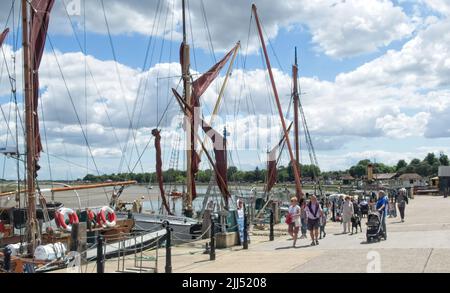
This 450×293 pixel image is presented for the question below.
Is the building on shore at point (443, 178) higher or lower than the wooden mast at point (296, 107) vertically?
lower

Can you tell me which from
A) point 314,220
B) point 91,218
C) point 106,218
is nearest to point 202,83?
point 106,218

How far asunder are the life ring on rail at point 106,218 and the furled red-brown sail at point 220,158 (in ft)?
14.7

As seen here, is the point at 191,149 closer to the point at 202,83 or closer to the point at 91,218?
the point at 202,83

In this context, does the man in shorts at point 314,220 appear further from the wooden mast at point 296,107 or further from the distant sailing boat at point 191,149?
the wooden mast at point 296,107

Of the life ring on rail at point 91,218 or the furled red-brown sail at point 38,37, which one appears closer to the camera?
the furled red-brown sail at point 38,37

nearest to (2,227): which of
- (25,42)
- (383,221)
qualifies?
(25,42)

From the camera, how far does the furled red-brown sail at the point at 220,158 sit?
22631 mm

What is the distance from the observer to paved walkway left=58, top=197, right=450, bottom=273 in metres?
12.0

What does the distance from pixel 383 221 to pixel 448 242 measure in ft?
7.14

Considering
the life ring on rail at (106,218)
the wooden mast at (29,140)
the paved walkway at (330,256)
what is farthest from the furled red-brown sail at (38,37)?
the paved walkway at (330,256)

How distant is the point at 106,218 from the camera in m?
21.9

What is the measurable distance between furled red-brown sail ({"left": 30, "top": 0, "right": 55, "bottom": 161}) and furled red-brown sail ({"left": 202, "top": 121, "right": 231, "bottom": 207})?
7257 millimetres

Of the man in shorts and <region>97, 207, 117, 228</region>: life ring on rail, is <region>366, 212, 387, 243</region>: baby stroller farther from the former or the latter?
<region>97, 207, 117, 228</region>: life ring on rail
